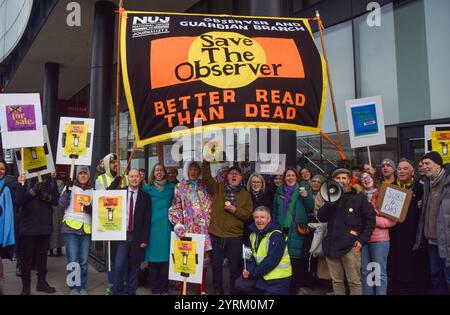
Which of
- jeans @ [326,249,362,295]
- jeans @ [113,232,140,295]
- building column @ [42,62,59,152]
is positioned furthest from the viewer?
building column @ [42,62,59,152]

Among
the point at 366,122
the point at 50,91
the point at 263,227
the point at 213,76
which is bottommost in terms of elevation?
the point at 263,227

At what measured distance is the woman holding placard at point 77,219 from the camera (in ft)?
17.0

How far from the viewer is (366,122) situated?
15.9ft

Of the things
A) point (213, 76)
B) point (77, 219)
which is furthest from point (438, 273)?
point (77, 219)

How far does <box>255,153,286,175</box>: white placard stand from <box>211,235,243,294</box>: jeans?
1.02 m

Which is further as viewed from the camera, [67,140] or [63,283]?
[63,283]

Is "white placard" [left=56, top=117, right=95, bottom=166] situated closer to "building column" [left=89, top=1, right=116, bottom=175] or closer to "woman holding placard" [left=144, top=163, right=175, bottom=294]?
"woman holding placard" [left=144, top=163, right=175, bottom=294]

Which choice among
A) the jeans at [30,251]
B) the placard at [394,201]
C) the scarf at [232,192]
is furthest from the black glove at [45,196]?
the placard at [394,201]

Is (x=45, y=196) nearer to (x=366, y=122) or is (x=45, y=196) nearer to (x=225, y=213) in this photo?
(x=225, y=213)

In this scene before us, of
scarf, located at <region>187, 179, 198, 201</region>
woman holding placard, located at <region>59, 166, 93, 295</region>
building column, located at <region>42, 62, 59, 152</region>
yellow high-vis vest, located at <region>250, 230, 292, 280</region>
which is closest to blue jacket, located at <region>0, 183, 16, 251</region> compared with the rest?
woman holding placard, located at <region>59, 166, 93, 295</region>

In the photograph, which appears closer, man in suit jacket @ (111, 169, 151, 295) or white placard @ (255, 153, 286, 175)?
Answer: man in suit jacket @ (111, 169, 151, 295)

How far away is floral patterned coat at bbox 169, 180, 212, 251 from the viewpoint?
4.93 meters

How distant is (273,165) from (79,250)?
293 cm

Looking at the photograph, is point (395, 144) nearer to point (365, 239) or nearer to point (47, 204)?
point (365, 239)
